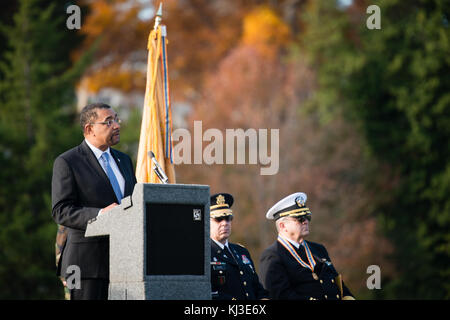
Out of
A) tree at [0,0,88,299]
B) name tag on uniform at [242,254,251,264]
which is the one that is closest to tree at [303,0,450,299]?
tree at [0,0,88,299]

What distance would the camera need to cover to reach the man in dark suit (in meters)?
5.10

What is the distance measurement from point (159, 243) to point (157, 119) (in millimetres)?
2921

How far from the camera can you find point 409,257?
77.0 feet

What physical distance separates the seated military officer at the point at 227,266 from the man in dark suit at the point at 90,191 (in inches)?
58.9

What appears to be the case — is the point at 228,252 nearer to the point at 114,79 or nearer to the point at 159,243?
the point at 159,243

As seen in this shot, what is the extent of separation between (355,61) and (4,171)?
13460mm

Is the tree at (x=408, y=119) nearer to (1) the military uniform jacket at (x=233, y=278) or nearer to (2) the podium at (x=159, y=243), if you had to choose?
(1) the military uniform jacket at (x=233, y=278)

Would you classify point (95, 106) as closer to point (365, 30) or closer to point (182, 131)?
point (182, 131)

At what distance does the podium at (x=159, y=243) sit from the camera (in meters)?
4.57

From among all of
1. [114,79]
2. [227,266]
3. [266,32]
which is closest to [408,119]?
[266,32]

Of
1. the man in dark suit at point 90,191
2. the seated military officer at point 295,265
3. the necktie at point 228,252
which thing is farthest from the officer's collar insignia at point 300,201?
the man in dark suit at point 90,191

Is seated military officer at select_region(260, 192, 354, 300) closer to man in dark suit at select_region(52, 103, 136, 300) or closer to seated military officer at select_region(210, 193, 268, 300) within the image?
seated military officer at select_region(210, 193, 268, 300)

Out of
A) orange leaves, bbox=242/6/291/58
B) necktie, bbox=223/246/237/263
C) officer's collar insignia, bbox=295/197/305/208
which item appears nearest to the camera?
necktie, bbox=223/246/237/263

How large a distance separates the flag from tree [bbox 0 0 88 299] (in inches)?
341
